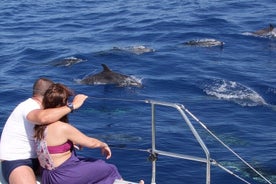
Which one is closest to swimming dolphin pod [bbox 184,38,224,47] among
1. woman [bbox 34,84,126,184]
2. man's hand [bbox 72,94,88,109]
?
man's hand [bbox 72,94,88,109]

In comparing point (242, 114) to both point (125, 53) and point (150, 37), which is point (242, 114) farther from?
point (150, 37)

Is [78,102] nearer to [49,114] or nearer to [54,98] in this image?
[54,98]

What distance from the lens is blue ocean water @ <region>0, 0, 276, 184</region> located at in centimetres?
1384

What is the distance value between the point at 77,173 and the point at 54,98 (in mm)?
1004

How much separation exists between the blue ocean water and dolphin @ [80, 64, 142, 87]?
31cm

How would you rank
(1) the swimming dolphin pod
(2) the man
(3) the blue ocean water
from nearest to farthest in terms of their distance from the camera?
(2) the man
(3) the blue ocean water
(1) the swimming dolphin pod

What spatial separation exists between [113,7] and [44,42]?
32.4ft

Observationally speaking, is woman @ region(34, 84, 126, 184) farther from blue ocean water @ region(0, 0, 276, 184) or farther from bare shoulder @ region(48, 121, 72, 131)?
blue ocean water @ region(0, 0, 276, 184)

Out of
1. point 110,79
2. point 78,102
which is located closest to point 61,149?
point 78,102

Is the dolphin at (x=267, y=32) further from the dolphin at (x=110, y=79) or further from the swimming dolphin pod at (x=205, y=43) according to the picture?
the dolphin at (x=110, y=79)

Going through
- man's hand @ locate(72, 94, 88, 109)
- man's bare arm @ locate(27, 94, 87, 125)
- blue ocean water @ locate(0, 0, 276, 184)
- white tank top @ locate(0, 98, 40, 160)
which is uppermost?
man's hand @ locate(72, 94, 88, 109)

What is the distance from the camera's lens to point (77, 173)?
24.2 ft

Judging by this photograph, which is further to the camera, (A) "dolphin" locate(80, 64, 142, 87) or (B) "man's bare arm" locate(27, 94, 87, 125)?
(A) "dolphin" locate(80, 64, 142, 87)

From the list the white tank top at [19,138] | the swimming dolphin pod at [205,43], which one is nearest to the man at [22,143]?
the white tank top at [19,138]
